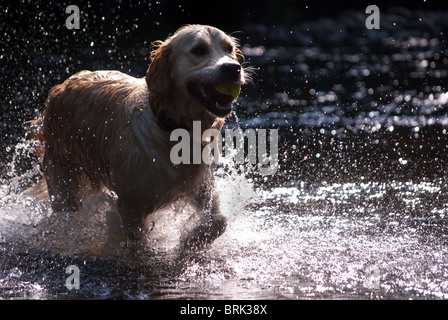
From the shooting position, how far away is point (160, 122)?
14.4ft

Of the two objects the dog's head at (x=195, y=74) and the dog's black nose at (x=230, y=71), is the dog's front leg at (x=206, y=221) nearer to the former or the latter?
the dog's head at (x=195, y=74)

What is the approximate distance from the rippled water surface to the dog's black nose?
117 cm

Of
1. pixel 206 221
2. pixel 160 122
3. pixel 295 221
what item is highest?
pixel 160 122

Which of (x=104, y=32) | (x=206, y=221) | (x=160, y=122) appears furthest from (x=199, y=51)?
(x=104, y=32)

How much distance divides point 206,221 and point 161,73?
3.87 feet

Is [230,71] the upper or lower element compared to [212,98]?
upper

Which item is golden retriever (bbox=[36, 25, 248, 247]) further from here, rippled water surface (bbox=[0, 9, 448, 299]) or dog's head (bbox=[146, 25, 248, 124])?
rippled water surface (bbox=[0, 9, 448, 299])

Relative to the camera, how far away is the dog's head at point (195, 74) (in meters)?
4.27

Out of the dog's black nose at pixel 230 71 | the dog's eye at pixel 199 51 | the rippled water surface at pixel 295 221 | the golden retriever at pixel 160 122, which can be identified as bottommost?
the rippled water surface at pixel 295 221

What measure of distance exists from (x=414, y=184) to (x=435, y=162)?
85cm

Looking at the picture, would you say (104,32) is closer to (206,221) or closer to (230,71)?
(206,221)

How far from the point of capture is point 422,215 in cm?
560

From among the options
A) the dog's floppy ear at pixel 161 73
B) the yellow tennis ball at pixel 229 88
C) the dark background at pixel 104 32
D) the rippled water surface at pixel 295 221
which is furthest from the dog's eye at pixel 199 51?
the dark background at pixel 104 32

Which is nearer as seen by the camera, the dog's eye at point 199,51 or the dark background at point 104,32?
the dog's eye at point 199,51
